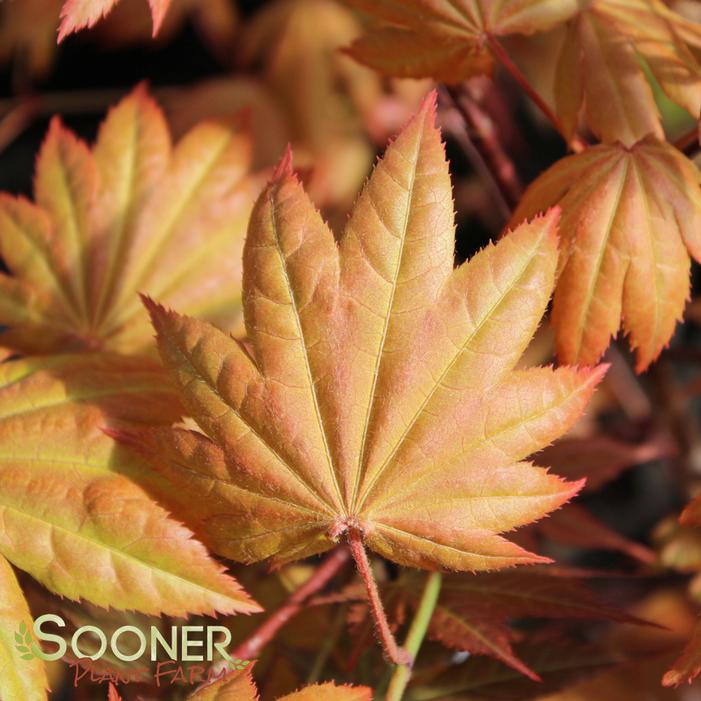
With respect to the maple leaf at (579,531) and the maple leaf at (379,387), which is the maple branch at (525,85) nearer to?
the maple leaf at (379,387)

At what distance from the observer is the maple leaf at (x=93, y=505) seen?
0.60 m

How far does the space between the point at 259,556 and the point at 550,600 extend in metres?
0.28

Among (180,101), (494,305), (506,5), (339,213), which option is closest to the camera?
(494,305)

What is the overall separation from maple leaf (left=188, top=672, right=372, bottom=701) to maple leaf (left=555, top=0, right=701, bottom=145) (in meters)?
0.49

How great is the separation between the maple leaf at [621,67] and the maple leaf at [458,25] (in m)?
0.03

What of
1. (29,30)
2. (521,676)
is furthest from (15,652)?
(29,30)

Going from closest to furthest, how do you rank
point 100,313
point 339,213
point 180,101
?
1. point 100,313
2. point 339,213
3. point 180,101

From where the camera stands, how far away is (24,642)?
62cm

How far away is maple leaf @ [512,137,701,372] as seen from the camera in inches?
25.7

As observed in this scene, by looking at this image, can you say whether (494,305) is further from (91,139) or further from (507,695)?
(91,139)

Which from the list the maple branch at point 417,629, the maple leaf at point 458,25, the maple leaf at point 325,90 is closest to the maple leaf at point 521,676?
the maple branch at point 417,629

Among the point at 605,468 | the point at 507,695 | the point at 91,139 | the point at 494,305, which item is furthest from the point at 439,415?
the point at 91,139

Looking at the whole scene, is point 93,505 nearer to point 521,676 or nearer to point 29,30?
point 521,676

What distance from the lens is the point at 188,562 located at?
60cm
